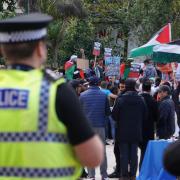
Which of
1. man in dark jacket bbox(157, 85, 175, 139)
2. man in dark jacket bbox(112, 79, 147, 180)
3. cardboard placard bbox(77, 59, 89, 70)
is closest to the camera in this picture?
man in dark jacket bbox(112, 79, 147, 180)

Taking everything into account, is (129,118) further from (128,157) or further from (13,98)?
(13,98)

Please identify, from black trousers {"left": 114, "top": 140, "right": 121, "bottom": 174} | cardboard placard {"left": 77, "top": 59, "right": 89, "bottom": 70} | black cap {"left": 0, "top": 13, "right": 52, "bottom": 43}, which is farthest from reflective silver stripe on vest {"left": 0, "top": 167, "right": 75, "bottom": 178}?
cardboard placard {"left": 77, "top": 59, "right": 89, "bottom": 70}

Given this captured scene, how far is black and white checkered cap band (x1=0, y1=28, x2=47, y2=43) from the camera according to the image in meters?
2.90

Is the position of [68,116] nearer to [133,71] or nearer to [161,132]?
[161,132]

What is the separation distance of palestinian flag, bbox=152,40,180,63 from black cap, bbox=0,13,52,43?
30.9 ft

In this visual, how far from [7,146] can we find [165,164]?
0.82 m

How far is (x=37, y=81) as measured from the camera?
2893 millimetres

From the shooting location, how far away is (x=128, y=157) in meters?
10.2

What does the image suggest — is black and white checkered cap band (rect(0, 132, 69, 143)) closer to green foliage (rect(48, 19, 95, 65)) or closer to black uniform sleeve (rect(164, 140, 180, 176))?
black uniform sleeve (rect(164, 140, 180, 176))

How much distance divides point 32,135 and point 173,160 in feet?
2.46

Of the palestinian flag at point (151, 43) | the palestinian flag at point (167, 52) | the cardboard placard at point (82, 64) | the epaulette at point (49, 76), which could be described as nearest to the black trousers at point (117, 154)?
the palestinian flag at point (167, 52)

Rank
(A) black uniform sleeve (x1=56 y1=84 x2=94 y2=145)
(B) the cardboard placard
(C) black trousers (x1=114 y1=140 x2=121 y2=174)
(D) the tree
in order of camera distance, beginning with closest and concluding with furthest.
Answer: (A) black uniform sleeve (x1=56 y1=84 x2=94 y2=145) < (C) black trousers (x1=114 y1=140 x2=121 y2=174) < (B) the cardboard placard < (D) the tree

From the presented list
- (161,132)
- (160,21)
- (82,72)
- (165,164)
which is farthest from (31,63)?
(160,21)

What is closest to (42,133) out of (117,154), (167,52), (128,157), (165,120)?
(128,157)
